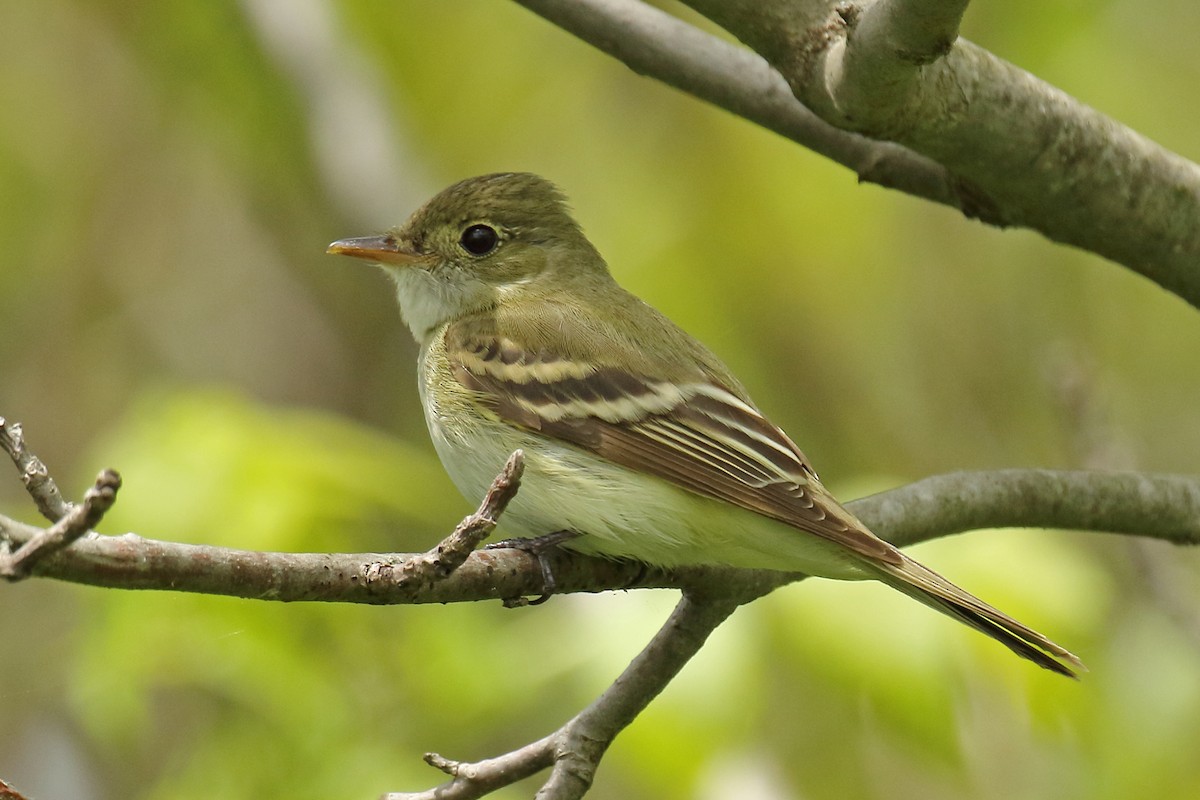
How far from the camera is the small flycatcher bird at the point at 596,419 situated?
3812 millimetres

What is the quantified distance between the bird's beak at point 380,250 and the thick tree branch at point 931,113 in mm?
1418

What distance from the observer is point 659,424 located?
426cm

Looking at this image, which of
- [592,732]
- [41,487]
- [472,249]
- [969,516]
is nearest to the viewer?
[41,487]

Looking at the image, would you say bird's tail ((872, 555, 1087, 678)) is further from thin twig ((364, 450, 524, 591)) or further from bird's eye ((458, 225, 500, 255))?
bird's eye ((458, 225, 500, 255))

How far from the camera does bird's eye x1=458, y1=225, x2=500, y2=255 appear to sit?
538 cm

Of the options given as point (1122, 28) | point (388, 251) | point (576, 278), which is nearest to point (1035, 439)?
point (1122, 28)

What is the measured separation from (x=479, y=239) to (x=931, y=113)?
2.41 m

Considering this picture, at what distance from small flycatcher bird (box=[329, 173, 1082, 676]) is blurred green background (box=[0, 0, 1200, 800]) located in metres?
0.53

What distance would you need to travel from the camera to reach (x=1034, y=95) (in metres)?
3.56

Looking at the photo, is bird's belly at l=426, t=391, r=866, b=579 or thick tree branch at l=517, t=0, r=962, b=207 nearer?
bird's belly at l=426, t=391, r=866, b=579

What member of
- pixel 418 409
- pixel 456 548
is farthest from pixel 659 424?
pixel 418 409

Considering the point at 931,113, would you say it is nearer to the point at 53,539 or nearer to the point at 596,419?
the point at 596,419

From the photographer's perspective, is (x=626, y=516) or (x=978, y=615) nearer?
(x=978, y=615)

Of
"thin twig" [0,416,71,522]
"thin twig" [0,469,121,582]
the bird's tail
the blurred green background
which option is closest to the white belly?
the bird's tail
